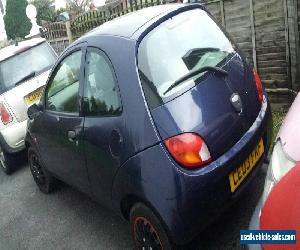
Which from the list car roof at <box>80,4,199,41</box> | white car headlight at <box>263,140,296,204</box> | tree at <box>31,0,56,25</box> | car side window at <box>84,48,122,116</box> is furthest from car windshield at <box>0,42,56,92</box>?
→ tree at <box>31,0,56,25</box>

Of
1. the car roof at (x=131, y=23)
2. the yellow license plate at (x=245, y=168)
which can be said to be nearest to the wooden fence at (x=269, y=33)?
the car roof at (x=131, y=23)

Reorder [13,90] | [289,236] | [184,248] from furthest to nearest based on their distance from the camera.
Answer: [13,90] → [184,248] → [289,236]

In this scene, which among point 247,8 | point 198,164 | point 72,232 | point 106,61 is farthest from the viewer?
point 247,8

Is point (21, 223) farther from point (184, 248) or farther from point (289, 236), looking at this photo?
point (289, 236)

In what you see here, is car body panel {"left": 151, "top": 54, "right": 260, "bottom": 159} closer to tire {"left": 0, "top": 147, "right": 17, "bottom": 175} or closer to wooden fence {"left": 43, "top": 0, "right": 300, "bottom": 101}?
wooden fence {"left": 43, "top": 0, "right": 300, "bottom": 101}

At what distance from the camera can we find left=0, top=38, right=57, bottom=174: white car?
20.1 feet

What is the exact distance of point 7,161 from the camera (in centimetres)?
645

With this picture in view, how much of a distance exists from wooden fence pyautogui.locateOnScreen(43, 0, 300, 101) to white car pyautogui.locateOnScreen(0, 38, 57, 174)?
2656 mm

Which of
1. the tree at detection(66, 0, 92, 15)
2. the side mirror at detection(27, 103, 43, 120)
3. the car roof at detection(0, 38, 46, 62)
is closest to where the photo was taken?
the side mirror at detection(27, 103, 43, 120)

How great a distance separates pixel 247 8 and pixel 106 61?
3.09 m

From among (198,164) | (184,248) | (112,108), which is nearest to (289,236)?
(198,164)

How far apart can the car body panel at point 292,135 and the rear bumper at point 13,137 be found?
14.4ft

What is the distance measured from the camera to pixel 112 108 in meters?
3.28

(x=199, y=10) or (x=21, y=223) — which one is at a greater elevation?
(x=199, y=10)
